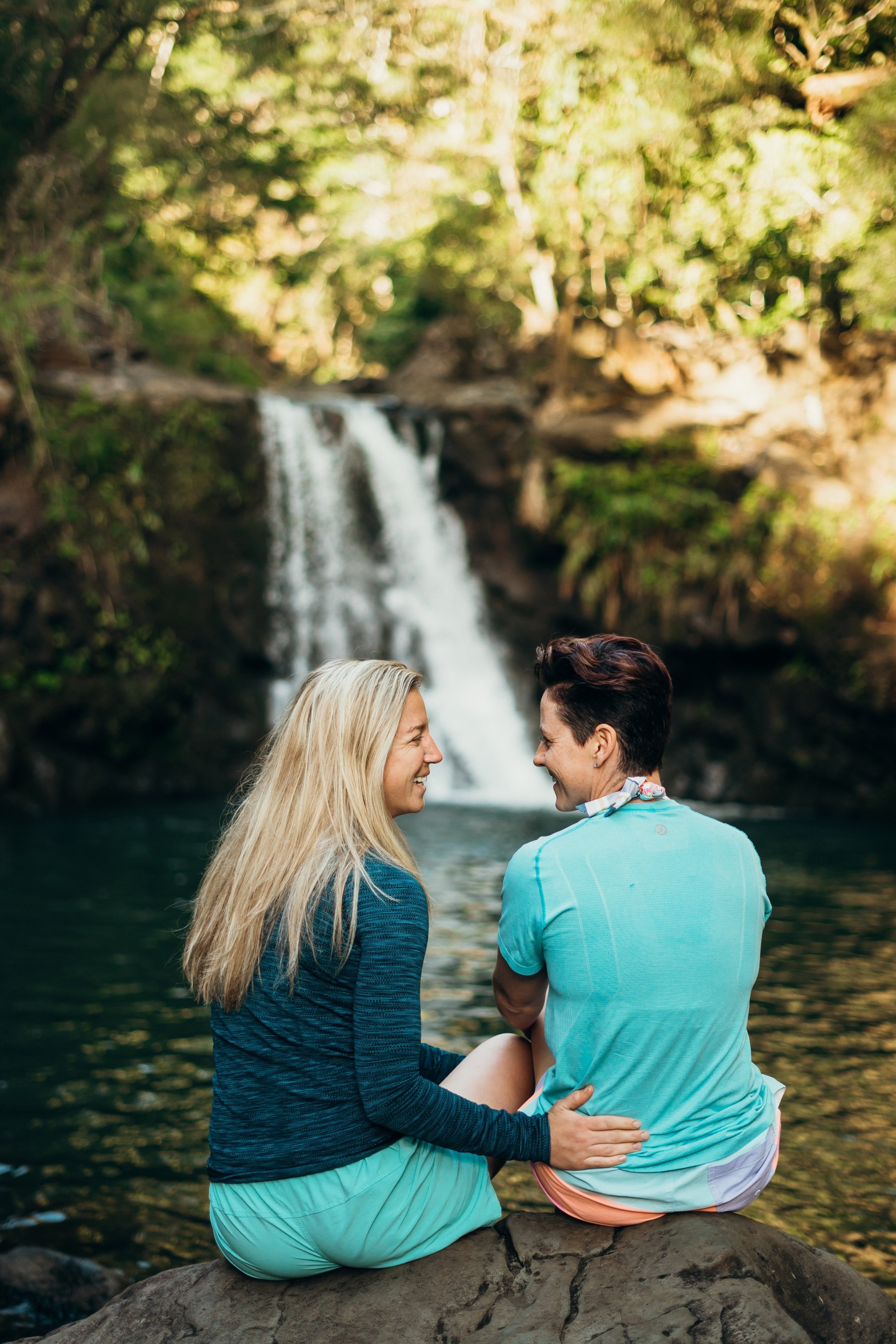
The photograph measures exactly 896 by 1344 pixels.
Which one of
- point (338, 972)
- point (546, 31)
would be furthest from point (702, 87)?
point (338, 972)

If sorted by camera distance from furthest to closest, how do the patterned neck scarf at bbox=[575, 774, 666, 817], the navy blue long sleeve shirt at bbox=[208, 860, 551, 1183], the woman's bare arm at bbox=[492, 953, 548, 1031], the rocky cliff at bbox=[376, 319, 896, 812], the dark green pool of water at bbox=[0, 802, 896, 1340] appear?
the rocky cliff at bbox=[376, 319, 896, 812], the dark green pool of water at bbox=[0, 802, 896, 1340], the woman's bare arm at bbox=[492, 953, 548, 1031], the patterned neck scarf at bbox=[575, 774, 666, 817], the navy blue long sleeve shirt at bbox=[208, 860, 551, 1183]

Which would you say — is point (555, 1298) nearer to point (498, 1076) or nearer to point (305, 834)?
point (498, 1076)

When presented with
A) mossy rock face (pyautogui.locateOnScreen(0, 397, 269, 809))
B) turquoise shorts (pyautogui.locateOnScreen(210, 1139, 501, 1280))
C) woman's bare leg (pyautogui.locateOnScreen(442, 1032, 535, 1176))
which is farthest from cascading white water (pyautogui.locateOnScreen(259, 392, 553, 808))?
turquoise shorts (pyautogui.locateOnScreen(210, 1139, 501, 1280))

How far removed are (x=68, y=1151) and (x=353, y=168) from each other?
2956cm

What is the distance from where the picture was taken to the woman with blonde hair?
2352mm

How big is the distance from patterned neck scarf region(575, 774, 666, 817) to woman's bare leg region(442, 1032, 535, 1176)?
26.1 inches

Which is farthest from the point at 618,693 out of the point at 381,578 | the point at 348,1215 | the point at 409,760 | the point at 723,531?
the point at 381,578

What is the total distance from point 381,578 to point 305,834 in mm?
17676

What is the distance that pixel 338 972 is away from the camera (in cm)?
235

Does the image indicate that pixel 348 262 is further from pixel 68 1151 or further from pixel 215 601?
pixel 68 1151

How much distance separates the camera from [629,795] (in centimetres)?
247

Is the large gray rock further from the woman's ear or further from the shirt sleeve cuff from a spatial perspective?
the woman's ear

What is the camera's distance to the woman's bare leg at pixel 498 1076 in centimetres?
270

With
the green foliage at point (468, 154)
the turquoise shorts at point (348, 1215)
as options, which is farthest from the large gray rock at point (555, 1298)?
the green foliage at point (468, 154)
